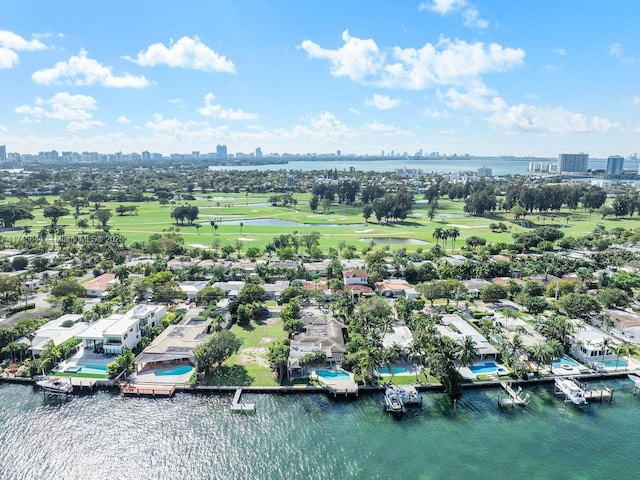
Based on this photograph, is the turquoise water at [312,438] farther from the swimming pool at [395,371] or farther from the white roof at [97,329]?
the white roof at [97,329]

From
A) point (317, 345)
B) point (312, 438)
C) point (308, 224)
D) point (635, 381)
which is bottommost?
point (312, 438)

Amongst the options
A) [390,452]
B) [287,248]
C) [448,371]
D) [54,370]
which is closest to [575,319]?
[448,371]

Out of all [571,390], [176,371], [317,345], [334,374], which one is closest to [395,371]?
[334,374]

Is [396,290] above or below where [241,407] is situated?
above

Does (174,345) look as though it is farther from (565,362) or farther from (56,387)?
(565,362)

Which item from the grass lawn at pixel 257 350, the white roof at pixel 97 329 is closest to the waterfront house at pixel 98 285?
the white roof at pixel 97 329

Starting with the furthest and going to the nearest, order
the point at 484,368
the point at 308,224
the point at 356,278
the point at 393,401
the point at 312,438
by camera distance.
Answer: the point at 308,224 → the point at 356,278 → the point at 484,368 → the point at 393,401 → the point at 312,438
